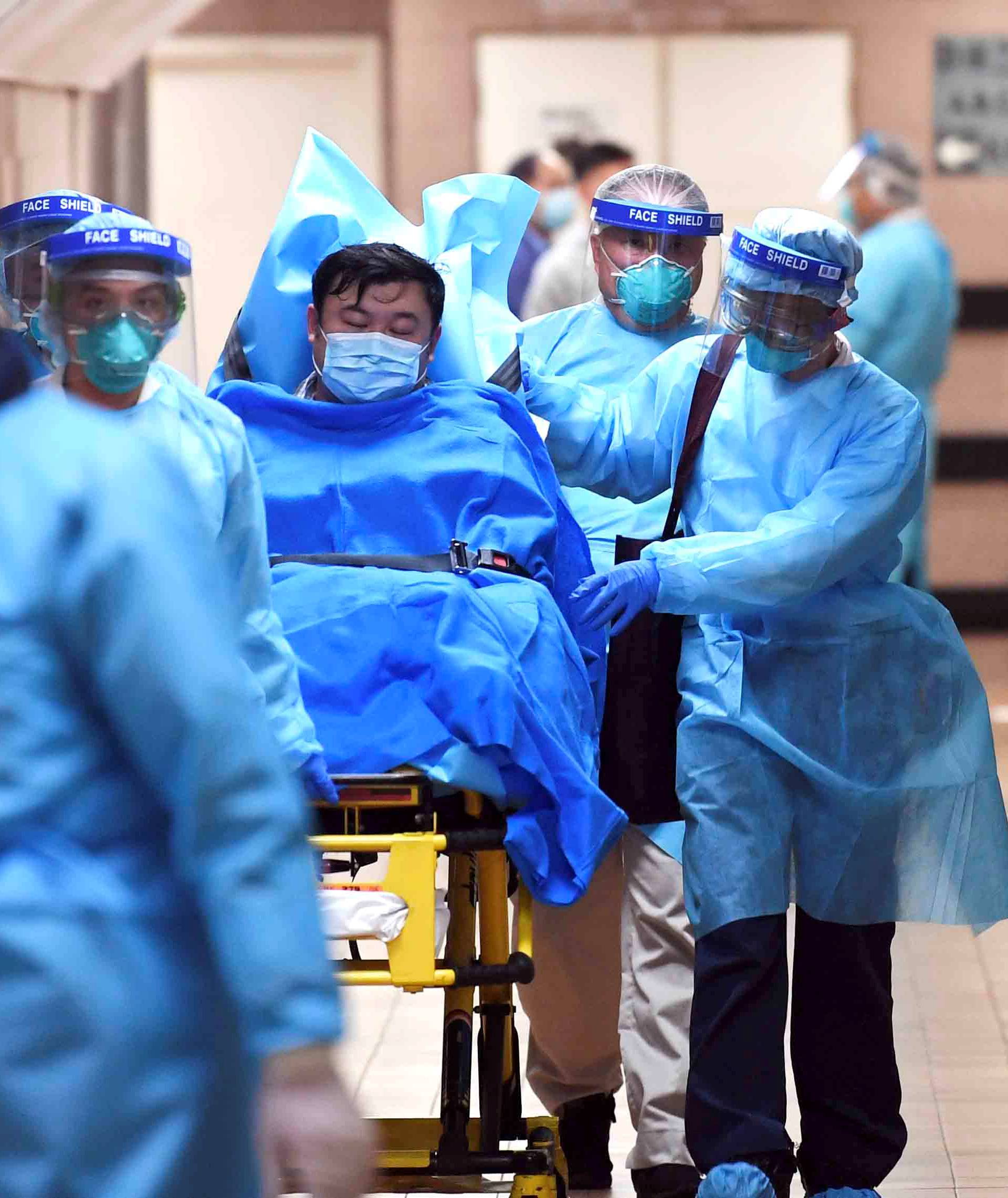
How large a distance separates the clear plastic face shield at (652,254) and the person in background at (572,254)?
317 centimetres

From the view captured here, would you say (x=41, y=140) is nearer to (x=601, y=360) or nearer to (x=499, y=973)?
(x=601, y=360)

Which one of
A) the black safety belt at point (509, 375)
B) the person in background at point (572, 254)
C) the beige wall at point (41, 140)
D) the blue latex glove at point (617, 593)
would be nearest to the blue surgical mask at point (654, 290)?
the black safety belt at point (509, 375)

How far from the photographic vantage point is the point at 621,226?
368 cm

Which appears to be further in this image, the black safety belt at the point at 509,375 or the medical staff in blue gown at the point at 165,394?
the black safety belt at the point at 509,375

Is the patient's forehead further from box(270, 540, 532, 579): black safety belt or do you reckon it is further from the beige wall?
the beige wall

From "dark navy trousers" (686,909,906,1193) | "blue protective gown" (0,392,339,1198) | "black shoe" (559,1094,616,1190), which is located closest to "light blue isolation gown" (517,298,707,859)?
"dark navy trousers" (686,909,906,1193)

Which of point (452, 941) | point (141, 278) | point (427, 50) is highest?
point (427, 50)

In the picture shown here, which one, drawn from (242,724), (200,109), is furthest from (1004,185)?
(242,724)

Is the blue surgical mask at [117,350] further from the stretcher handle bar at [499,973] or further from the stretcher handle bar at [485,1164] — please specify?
the stretcher handle bar at [485,1164]

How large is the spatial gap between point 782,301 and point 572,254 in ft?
15.2

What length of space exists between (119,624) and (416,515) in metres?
1.68

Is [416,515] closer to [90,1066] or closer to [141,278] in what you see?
[141,278]

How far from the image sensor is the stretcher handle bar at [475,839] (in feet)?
8.90

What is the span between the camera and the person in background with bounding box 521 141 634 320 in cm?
751
